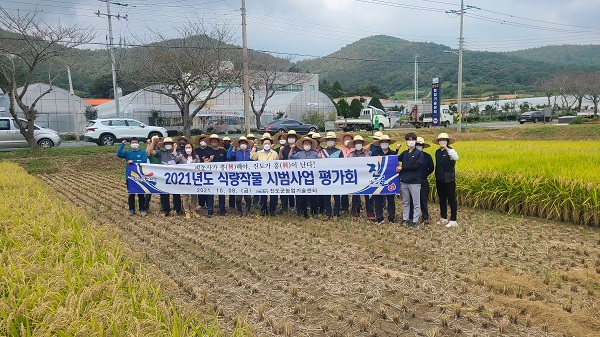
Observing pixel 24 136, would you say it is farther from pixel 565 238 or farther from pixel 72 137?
pixel 565 238

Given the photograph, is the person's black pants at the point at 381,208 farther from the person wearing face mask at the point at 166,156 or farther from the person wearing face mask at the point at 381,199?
the person wearing face mask at the point at 166,156

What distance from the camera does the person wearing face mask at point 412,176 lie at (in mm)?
7328

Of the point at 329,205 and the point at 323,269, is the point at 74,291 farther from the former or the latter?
the point at 329,205

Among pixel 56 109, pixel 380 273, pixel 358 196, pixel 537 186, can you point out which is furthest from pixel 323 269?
pixel 56 109

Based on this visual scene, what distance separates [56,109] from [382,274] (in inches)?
1592

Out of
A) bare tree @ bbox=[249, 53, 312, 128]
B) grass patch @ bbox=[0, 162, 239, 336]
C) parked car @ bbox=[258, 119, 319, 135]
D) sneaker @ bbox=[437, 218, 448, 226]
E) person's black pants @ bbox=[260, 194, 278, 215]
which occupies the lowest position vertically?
sneaker @ bbox=[437, 218, 448, 226]

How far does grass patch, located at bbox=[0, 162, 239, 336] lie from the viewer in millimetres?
2574

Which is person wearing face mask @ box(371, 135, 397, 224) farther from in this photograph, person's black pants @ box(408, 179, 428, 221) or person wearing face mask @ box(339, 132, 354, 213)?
person wearing face mask @ box(339, 132, 354, 213)

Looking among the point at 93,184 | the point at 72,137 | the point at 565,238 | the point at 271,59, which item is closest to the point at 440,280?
the point at 565,238

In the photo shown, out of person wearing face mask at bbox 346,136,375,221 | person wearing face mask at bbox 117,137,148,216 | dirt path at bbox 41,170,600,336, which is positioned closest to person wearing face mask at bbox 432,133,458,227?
dirt path at bbox 41,170,600,336

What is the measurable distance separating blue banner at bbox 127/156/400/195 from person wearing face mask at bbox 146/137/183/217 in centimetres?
22

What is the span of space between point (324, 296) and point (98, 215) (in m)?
5.97

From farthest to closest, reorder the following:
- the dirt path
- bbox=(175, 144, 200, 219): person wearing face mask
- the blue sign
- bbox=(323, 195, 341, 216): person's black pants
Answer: the blue sign, bbox=(175, 144, 200, 219): person wearing face mask, bbox=(323, 195, 341, 216): person's black pants, the dirt path

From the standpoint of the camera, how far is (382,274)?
5098 millimetres
